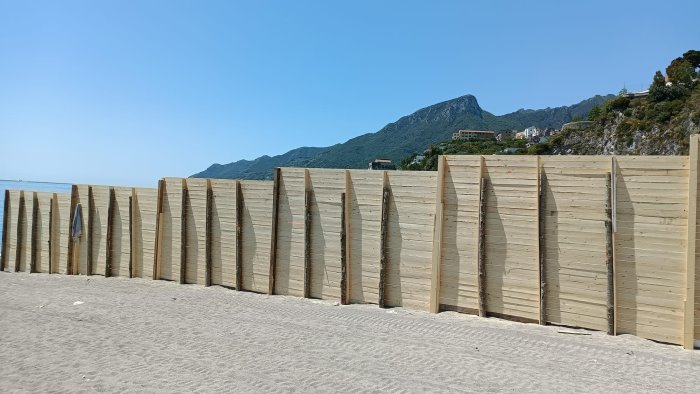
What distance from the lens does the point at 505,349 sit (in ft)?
24.7

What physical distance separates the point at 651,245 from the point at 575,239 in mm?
1170

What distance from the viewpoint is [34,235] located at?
1944 cm

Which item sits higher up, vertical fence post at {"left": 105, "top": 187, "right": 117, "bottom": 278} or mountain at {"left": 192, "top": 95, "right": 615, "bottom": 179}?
mountain at {"left": 192, "top": 95, "right": 615, "bottom": 179}

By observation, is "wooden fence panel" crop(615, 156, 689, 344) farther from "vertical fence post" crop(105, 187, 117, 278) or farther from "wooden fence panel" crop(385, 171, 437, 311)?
"vertical fence post" crop(105, 187, 117, 278)

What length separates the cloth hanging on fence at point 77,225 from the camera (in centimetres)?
1692

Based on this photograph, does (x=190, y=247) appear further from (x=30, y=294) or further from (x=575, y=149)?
(x=575, y=149)

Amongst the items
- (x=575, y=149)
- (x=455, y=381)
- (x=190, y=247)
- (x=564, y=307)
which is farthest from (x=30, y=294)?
(x=575, y=149)

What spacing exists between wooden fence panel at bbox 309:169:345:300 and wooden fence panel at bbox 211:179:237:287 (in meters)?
2.70

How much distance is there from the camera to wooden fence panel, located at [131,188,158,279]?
15.1 meters

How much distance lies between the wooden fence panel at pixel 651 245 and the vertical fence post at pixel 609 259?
10 centimetres

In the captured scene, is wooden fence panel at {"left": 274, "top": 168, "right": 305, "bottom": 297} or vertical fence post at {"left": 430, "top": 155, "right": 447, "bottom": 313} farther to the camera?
wooden fence panel at {"left": 274, "top": 168, "right": 305, "bottom": 297}

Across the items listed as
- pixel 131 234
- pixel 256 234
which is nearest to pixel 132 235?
pixel 131 234

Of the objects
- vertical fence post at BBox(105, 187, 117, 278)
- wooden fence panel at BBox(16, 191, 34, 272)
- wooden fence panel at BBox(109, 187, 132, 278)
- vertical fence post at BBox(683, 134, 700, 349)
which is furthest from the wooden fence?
wooden fence panel at BBox(16, 191, 34, 272)

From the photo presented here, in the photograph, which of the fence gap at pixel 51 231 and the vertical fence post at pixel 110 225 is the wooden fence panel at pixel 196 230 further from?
the fence gap at pixel 51 231
